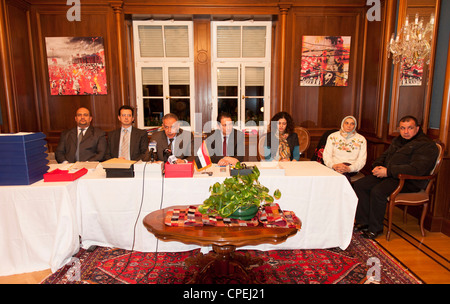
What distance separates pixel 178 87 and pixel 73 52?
1789 millimetres

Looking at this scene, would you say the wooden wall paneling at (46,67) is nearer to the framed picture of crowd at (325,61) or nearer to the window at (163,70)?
the window at (163,70)

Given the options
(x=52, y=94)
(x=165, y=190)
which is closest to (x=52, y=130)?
(x=52, y=94)

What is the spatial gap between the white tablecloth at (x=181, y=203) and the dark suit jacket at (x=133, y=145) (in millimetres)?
1180

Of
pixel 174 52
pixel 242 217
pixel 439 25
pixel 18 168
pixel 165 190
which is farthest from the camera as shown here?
pixel 174 52

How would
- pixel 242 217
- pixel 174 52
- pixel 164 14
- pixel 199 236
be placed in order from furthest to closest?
pixel 174 52, pixel 164 14, pixel 242 217, pixel 199 236

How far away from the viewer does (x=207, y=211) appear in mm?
2033

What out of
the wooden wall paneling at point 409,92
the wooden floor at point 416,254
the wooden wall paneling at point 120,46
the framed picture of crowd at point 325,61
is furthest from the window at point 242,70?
the wooden floor at point 416,254

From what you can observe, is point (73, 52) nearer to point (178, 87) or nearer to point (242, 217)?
point (178, 87)

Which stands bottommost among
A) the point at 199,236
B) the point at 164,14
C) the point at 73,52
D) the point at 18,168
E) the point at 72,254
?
the point at 72,254

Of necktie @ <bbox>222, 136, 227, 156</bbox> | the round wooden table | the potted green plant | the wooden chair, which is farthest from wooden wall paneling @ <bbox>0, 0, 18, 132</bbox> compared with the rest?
the wooden chair

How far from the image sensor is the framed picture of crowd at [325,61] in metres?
5.04

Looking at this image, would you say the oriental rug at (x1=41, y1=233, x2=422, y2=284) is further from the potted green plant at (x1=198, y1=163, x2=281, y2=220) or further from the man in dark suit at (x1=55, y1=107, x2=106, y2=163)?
the man in dark suit at (x1=55, y1=107, x2=106, y2=163)

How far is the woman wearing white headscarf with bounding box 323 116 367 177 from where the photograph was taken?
3727 mm

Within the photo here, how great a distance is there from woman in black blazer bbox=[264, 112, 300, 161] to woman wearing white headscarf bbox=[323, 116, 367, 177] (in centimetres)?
44
